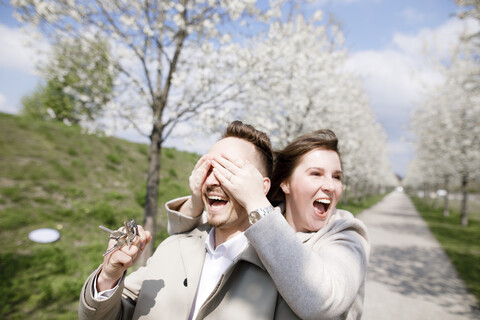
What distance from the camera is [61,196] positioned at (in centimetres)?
780

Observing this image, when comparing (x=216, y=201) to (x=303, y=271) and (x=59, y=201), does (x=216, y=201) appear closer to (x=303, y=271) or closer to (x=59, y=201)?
(x=303, y=271)

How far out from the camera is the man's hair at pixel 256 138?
1917mm

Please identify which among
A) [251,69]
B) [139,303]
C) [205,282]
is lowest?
[139,303]

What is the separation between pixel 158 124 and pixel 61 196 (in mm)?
4931

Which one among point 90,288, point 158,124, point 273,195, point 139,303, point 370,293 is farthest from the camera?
point 370,293

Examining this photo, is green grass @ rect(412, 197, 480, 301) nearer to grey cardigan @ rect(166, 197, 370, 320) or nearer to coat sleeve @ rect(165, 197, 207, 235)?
grey cardigan @ rect(166, 197, 370, 320)

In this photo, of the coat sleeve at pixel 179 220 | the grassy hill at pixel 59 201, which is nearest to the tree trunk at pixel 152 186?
the grassy hill at pixel 59 201

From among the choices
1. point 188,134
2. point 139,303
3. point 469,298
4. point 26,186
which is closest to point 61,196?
point 26,186

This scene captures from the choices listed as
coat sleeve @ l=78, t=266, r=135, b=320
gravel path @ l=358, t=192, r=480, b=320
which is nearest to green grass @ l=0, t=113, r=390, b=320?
coat sleeve @ l=78, t=266, r=135, b=320

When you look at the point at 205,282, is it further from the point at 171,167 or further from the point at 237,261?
the point at 171,167

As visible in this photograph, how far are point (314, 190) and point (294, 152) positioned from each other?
0.30 metres

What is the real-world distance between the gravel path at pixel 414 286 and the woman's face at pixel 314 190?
419 centimetres

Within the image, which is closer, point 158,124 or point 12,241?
point 158,124

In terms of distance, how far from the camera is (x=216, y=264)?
70.1 inches
